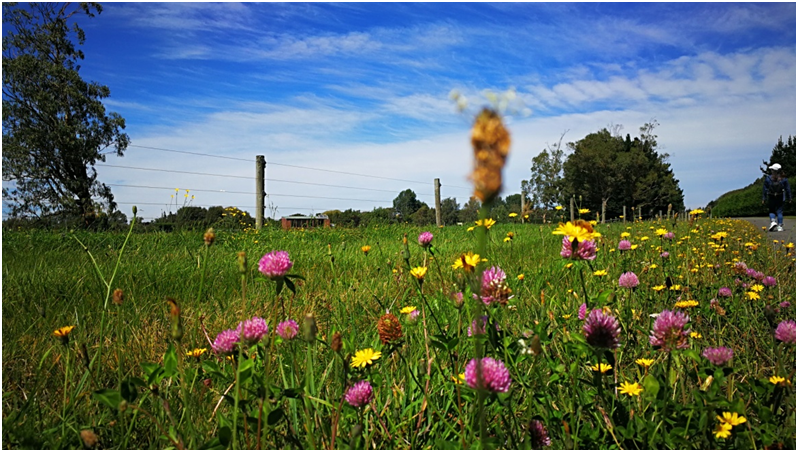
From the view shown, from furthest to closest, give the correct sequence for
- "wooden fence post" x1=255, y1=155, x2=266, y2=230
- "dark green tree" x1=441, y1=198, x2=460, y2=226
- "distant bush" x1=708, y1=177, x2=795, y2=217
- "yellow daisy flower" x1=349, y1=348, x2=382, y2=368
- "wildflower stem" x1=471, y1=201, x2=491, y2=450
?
"distant bush" x1=708, y1=177, x2=795, y2=217 → "dark green tree" x1=441, y1=198, x2=460, y2=226 → "wooden fence post" x1=255, y1=155, x2=266, y2=230 → "yellow daisy flower" x1=349, y1=348, x2=382, y2=368 → "wildflower stem" x1=471, y1=201, x2=491, y2=450

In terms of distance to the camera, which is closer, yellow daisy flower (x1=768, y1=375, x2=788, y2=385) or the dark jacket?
yellow daisy flower (x1=768, y1=375, x2=788, y2=385)

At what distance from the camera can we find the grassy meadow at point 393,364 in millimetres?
968

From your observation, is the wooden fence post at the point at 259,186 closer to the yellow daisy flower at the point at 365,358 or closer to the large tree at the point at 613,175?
the yellow daisy flower at the point at 365,358

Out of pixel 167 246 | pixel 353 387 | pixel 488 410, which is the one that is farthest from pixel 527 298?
pixel 167 246

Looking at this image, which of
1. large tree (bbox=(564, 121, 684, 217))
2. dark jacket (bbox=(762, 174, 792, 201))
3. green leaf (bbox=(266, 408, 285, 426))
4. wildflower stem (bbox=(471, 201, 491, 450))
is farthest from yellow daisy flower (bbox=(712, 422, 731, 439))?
large tree (bbox=(564, 121, 684, 217))

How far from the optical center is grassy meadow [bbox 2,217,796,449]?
0.97m

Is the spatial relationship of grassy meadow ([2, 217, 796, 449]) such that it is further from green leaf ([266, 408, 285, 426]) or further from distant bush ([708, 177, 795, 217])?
distant bush ([708, 177, 795, 217])

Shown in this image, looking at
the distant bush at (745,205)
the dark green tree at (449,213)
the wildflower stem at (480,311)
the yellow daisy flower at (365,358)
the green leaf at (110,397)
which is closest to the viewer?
the wildflower stem at (480,311)

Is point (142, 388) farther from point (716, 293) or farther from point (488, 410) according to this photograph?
point (716, 293)

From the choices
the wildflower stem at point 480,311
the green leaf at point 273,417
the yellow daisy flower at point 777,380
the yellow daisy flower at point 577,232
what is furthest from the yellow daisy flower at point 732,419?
the green leaf at point 273,417

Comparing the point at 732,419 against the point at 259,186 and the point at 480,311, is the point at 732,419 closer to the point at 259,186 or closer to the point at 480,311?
the point at 480,311

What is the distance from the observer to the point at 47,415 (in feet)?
4.09

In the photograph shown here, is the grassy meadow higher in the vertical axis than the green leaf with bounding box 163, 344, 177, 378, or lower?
lower

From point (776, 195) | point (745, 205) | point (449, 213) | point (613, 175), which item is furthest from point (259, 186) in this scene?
point (449, 213)
